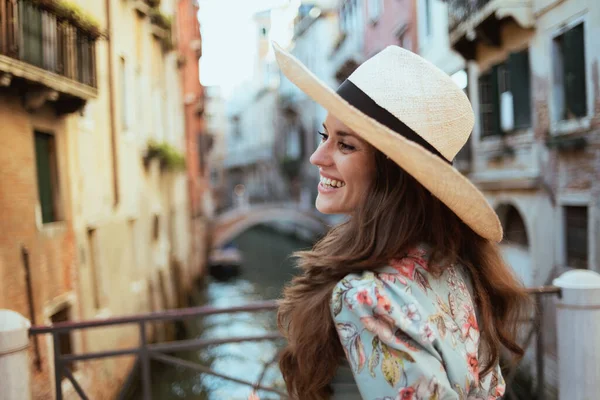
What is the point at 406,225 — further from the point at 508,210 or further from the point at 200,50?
the point at 200,50

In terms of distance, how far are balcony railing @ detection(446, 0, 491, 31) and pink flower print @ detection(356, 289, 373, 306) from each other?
18.7 feet

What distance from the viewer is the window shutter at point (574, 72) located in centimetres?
418

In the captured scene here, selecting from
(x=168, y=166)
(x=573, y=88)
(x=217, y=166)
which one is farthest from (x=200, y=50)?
(x=217, y=166)

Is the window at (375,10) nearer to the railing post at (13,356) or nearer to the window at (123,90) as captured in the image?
the window at (123,90)

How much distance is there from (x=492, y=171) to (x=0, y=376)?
18.4 ft

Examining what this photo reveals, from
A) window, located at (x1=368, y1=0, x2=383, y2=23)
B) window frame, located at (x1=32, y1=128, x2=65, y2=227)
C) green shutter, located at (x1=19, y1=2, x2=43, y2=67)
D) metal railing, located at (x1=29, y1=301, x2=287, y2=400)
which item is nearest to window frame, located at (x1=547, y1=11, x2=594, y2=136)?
metal railing, located at (x1=29, y1=301, x2=287, y2=400)

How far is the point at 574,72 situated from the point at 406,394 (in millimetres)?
4271

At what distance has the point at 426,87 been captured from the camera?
0.90m

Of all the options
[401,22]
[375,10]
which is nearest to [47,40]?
[401,22]

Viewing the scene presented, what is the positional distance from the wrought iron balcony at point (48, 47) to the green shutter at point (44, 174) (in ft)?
1.16

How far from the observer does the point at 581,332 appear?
83.4 inches

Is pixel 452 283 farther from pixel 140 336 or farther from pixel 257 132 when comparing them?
pixel 257 132

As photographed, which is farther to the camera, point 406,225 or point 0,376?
point 0,376

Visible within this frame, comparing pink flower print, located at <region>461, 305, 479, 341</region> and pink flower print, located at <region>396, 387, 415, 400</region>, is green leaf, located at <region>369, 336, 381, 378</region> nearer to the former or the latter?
pink flower print, located at <region>396, 387, 415, 400</region>
